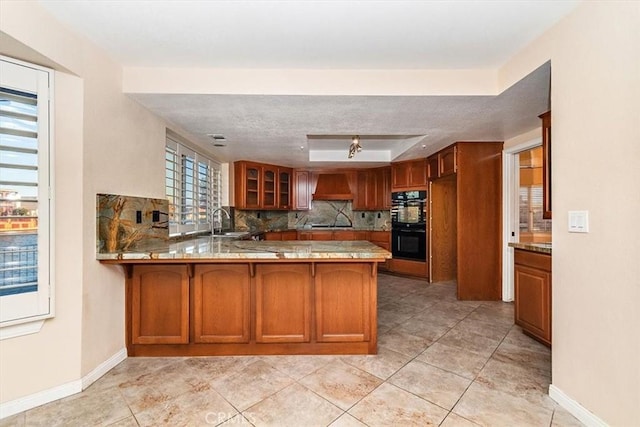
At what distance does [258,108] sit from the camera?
242 cm

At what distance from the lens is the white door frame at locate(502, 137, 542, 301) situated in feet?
11.8

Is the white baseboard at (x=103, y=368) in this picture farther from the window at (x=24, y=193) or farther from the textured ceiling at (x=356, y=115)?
the textured ceiling at (x=356, y=115)

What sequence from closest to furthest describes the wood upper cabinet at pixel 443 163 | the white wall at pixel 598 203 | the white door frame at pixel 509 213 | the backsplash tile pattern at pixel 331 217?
the white wall at pixel 598 203 < the white door frame at pixel 509 213 < the wood upper cabinet at pixel 443 163 < the backsplash tile pattern at pixel 331 217

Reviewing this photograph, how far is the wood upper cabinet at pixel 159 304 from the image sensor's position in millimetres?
2225

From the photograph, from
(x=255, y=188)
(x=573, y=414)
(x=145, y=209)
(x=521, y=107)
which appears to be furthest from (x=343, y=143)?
(x=573, y=414)

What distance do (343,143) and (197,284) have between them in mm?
3100

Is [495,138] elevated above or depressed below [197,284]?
above

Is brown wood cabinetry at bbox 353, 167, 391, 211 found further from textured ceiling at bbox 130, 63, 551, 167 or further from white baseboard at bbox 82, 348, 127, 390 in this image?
white baseboard at bbox 82, 348, 127, 390

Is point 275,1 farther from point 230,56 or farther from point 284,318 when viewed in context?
point 284,318

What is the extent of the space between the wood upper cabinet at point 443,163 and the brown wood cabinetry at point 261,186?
2615 mm

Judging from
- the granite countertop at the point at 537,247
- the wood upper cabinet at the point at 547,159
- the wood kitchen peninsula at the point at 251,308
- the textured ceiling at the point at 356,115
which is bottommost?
the wood kitchen peninsula at the point at 251,308

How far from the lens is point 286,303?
88.9 inches

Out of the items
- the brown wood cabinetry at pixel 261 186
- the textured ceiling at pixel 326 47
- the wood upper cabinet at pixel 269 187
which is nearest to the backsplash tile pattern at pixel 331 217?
the brown wood cabinetry at pixel 261 186

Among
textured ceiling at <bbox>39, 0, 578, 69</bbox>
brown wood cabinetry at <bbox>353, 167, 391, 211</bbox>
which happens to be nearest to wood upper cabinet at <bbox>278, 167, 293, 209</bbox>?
brown wood cabinetry at <bbox>353, 167, 391, 211</bbox>
